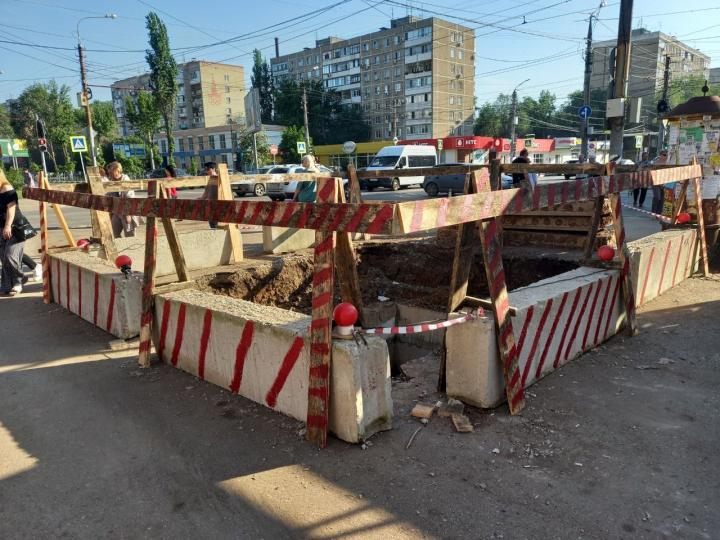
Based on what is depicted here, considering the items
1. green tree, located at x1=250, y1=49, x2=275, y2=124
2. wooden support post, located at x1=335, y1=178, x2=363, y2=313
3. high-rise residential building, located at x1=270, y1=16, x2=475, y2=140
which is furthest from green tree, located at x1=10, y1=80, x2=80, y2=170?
wooden support post, located at x1=335, y1=178, x2=363, y2=313

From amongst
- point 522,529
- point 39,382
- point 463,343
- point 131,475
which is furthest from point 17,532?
point 463,343

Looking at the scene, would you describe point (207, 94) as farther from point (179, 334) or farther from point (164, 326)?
point (179, 334)

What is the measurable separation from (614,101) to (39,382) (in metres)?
13.3

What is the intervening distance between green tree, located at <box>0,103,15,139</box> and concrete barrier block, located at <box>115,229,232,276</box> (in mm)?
90977

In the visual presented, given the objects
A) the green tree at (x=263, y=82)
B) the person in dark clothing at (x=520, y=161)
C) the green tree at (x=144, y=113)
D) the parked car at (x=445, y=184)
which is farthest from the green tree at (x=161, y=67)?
the person in dark clothing at (x=520, y=161)

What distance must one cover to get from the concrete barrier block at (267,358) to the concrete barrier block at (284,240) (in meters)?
4.65

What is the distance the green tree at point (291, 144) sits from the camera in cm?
6012

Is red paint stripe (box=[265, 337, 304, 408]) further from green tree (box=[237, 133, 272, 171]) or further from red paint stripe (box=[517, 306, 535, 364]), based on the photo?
green tree (box=[237, 133, 272, 171])

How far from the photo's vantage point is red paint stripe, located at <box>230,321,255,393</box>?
3650mm

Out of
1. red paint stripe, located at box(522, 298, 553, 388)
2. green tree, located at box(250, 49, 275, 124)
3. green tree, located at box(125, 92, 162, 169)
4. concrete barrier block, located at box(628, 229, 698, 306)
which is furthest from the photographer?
green tree, located at box(250, 49, 275, 124)

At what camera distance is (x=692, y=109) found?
8.63 metres

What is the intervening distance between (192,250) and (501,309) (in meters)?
5.84

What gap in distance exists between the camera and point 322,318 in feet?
10.00

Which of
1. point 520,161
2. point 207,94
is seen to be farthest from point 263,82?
point 520,161
